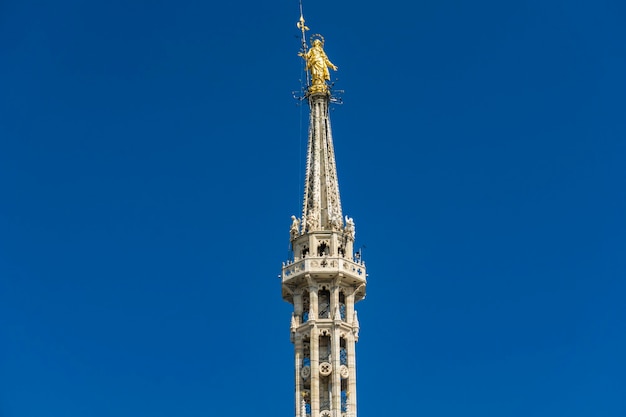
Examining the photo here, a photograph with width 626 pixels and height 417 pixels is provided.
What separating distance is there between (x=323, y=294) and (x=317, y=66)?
24223 millimetres

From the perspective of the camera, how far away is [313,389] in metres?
151

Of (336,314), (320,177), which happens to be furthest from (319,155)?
(336,314)

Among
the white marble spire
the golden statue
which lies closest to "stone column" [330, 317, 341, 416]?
the white marble spire

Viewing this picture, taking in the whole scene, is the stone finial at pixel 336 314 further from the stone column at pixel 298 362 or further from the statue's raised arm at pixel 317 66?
the statue's raised arm at pixel 317 66

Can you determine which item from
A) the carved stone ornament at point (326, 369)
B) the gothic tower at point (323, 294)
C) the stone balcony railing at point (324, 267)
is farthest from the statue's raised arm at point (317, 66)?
the carved stone ornament at point (326, 369)

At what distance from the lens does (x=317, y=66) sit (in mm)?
168625

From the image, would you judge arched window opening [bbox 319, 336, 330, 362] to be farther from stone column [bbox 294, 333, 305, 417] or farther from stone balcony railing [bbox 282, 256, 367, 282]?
stone balcony railing [bbox 282, 256, 367, 282]

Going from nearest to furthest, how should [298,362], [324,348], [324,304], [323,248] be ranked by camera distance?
[298,362], [324,348], [324,304], [323,248]

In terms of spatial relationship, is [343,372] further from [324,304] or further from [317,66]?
[317,66]

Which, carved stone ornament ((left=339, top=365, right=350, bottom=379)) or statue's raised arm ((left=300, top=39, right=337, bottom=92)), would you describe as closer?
carved stone ornament ((left=339, top=365, right=350, bottom=379))

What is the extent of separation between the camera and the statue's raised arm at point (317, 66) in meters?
168

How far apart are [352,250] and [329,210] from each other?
4.48 m

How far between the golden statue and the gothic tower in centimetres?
743

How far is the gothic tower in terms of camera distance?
151 meters
